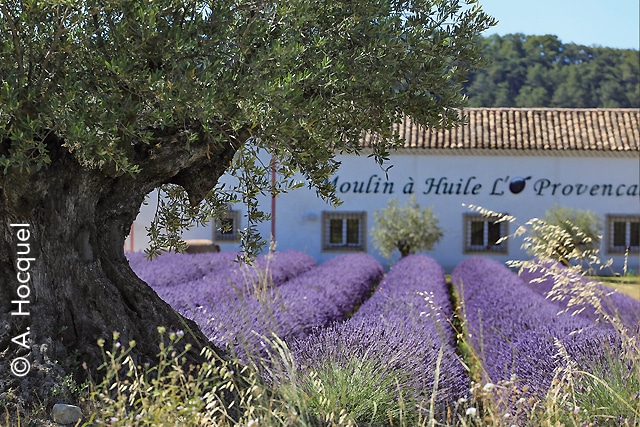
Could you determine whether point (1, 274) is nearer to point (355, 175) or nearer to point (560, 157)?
point (355, 175)

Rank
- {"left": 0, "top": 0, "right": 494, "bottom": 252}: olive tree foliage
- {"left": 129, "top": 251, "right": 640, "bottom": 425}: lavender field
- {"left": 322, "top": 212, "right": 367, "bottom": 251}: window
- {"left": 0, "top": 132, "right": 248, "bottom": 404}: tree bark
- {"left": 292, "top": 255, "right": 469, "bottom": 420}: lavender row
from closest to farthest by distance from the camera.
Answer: {"left": 0, "top": 0, "right": 494, "bottom": 252}: olive tree foliage → {"left": 0, "top": 132, "right": 248, "bottom": 404}: tree bark → {"left": 129, "top": 251, "right": 640, "bottom": 425}: lavender field → {"left": 292, "top": 255, "right": 469, "bottom": 420}: lavender row → {"left": 322, "top": 212, "right": 367, "bottom": 251}: window

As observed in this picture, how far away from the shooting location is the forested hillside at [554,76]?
5125cm

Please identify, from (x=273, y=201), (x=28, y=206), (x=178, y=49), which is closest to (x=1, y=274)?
(x=28, y=206)

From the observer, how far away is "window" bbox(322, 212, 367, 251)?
2448 cm

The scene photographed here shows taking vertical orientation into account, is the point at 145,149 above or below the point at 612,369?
above

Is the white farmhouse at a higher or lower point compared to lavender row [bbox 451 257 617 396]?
higher

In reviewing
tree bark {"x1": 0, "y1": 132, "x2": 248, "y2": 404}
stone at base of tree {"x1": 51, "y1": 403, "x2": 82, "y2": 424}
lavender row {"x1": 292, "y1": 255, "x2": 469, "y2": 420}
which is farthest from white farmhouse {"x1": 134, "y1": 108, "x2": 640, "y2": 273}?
stone at base of tree {"x1": 51, "y1": 403, "x2": 82, "y2": 424}

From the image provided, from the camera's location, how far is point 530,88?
174ft

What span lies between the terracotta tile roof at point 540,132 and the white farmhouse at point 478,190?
0.19 feet

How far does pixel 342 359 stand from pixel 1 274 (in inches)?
79.4

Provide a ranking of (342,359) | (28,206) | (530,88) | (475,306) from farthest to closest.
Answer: (530,88) < (475,306) < (342,359) < (28,206)

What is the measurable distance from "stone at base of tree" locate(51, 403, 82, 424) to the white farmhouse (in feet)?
66.2

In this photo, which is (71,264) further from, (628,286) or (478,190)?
(478,190)

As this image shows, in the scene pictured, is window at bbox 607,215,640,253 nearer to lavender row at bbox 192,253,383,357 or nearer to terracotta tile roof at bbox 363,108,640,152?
terracotta tile roof at bbox 363,108,640,152
